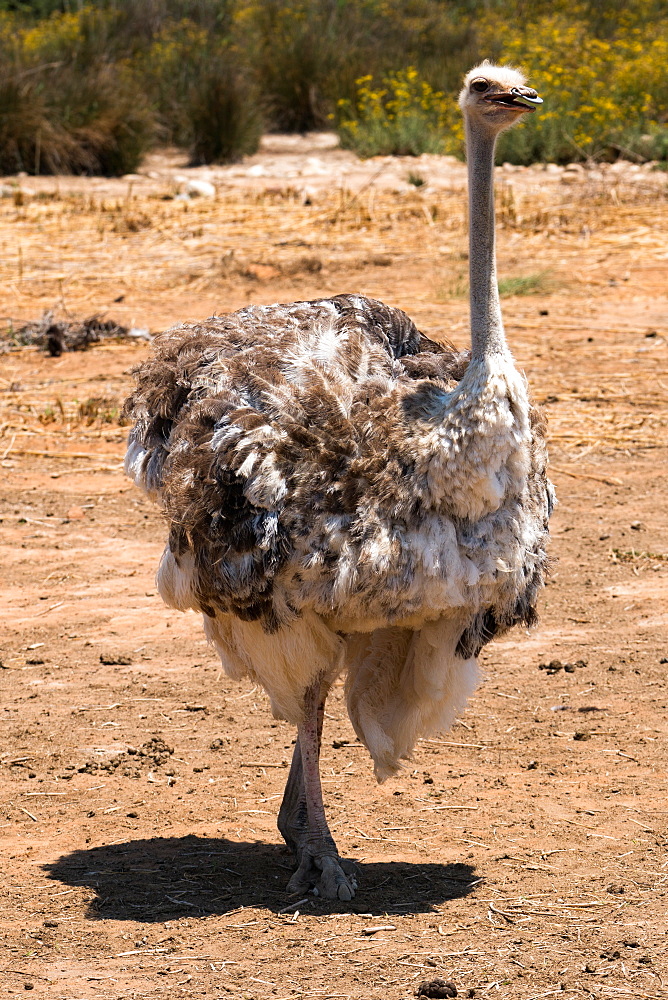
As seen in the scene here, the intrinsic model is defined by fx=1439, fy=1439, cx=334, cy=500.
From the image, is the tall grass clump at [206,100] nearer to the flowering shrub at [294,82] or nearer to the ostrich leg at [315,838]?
the flowering shrub at [294,82]

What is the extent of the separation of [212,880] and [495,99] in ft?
7.70

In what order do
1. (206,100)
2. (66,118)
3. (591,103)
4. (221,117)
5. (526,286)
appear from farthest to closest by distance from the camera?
(206,100)
(221,117)
(66,118)
(591,103)
(526,286)

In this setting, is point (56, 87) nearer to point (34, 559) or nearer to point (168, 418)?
point (34, 559)

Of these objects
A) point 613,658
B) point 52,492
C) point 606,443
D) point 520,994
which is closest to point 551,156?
point 606,443

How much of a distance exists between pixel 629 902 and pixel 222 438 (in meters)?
1.66

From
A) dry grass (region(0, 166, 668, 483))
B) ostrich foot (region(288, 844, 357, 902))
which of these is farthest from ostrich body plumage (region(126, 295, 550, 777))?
dry grass (region(0, 166, 668, 483))

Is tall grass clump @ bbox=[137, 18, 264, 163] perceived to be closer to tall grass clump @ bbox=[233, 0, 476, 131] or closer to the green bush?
the green bush

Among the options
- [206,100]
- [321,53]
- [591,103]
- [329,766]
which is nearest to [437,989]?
[329,766]

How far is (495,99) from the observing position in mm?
3867

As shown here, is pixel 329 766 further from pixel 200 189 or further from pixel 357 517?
pixel 200 189

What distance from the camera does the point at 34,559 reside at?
22.1ft

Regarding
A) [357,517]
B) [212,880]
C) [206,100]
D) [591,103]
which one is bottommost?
[212,880]

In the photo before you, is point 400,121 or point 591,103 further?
point 400,121

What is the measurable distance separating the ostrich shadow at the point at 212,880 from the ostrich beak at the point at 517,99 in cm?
215
